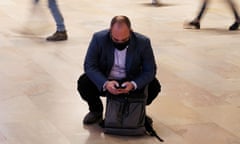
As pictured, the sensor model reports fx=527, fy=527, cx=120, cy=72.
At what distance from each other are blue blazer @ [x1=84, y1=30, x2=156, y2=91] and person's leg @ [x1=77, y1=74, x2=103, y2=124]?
0.36ft

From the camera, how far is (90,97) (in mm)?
3480

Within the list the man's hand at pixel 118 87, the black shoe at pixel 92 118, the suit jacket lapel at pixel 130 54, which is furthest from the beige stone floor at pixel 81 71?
the suit jacket lapel at pixel 130 54

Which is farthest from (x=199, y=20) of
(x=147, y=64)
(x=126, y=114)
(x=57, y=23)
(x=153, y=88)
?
(x=126, y=114)

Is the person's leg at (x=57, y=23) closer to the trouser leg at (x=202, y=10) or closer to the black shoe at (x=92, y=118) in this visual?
the trouser leg at (x=202, y=10)

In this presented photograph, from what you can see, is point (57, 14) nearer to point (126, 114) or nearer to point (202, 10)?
point (202, 10)

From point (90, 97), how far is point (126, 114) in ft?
0.97

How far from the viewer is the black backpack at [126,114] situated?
332 cm

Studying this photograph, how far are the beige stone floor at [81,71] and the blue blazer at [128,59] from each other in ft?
1.30

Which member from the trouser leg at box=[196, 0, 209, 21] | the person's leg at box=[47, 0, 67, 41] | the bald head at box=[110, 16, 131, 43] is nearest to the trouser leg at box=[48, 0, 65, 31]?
the person's leg at box=[47, 0, 67, 41]

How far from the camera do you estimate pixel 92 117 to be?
359 cm

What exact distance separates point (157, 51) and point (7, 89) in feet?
6.26

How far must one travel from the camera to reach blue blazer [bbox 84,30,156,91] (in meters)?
3.31

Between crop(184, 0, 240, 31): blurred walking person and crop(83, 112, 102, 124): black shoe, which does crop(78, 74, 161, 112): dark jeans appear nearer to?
crop(83, 112, 102, 124): black shoe

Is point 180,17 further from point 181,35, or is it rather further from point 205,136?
point 205,136
